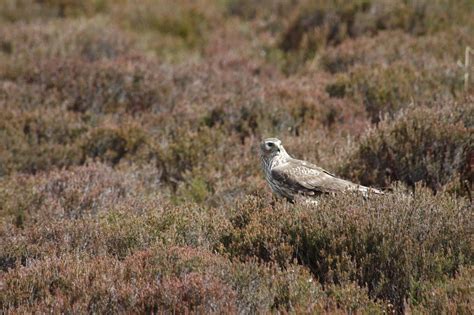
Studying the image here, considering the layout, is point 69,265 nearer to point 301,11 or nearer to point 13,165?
point 13,165

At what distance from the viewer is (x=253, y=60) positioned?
1191 centimetres

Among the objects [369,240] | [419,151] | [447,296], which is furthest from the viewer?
[419,151]

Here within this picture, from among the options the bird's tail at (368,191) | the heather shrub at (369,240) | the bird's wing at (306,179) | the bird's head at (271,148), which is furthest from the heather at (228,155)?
the bird's head at (271,148)

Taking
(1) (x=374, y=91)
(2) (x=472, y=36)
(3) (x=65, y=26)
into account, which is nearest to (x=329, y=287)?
(1) (x=374, y=91)

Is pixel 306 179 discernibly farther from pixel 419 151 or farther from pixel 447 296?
pixel 447 296

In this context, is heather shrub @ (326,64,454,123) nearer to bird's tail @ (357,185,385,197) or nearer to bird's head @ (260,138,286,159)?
bird's head @ (260,138,286,159)

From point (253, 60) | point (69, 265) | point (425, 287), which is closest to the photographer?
point (425, 287)

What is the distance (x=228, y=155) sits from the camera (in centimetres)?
797

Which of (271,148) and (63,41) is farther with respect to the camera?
(63,41)

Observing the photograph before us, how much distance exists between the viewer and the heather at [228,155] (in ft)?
14.4

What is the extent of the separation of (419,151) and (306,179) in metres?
1.51

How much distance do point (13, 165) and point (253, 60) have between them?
5424mm

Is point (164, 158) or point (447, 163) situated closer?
point (447, 163)

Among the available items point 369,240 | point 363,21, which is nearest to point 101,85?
point 363,21
